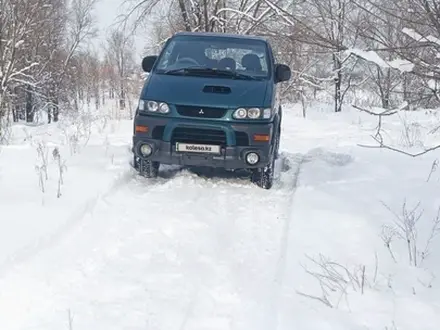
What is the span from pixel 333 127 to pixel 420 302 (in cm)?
1387

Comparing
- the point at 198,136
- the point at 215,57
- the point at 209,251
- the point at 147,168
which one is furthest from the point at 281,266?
the point at 215,57

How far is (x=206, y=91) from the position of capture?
618 cm

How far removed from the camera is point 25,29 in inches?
842

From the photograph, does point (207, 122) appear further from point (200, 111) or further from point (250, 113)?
point (250, 113)

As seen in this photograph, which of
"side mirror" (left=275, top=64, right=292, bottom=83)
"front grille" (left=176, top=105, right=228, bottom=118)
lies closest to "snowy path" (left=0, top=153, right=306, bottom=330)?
"front grille" (left=176, top=105, right=228, bottom=118)

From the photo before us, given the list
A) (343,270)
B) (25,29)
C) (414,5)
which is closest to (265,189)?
(343,270)

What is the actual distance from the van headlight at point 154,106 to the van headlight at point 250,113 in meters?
0.82

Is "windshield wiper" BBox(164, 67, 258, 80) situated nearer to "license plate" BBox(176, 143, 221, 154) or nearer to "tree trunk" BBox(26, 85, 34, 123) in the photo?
"license plate" BBox(176, 143, 221, 154)

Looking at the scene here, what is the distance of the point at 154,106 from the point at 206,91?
25.7 inches

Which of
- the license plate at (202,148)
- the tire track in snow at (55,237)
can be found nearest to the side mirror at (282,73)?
the license plate at (202,148)

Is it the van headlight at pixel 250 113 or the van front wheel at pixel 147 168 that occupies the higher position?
the van headlight at pixel 250 113

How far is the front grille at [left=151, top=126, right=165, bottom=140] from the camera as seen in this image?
244 inches

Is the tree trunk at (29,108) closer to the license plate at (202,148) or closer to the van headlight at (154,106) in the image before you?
the van headlight at (154,106)

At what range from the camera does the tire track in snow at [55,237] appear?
141 inches
